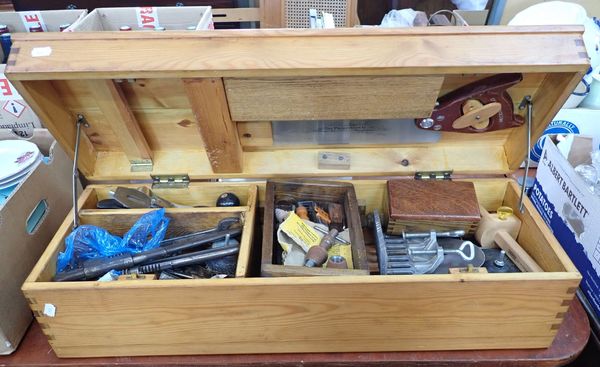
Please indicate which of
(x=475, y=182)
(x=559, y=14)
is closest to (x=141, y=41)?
(x=475, y=182)

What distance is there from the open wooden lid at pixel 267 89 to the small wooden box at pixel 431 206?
0.05 meters

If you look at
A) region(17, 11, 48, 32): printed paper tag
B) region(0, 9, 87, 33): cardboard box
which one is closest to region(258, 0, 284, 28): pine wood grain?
region(0, 9, 87, 33): cardboard box

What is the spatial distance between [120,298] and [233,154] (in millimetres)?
412

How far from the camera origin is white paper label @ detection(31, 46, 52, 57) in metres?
0.73

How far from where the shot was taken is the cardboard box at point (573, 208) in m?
0.94

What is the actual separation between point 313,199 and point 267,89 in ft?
1.22

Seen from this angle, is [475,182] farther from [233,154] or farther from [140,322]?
[140,322]

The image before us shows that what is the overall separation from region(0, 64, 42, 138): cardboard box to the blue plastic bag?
1.42ft

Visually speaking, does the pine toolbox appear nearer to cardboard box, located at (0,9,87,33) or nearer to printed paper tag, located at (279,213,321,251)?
printed paper tag, located at (279,213,321,251)

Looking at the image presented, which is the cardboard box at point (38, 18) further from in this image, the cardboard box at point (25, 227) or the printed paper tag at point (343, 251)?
the printed paper tag at point (343, 251)

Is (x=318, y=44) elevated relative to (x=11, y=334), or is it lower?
elevated

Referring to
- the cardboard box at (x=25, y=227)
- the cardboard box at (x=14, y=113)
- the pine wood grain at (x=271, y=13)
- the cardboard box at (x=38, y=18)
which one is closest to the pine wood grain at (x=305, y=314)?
the cardboard box at (x=25, y=227)

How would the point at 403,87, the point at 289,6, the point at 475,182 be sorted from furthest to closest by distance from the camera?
1. the point at 289,6
2. the point at 475,182
3. the point at 403,87

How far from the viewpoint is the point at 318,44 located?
0.73 m
